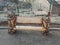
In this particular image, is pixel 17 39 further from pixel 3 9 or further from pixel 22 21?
pixel 3 9

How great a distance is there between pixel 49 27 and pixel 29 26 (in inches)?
9.2

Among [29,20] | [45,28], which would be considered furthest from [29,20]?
[45,28]

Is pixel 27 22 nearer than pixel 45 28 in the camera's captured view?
No

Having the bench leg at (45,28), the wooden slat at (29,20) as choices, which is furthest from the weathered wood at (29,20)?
the bench leg at (45,28)

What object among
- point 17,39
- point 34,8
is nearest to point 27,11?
point 34,8

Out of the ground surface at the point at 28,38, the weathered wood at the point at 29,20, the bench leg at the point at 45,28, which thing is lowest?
the ground surface at the point at 28,38

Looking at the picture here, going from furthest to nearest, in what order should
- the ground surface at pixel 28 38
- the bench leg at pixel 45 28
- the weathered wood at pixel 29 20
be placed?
the weathered wood at pixel 29 20
the bench leg at pixel 45 28
the ground surface at pixel 28 38

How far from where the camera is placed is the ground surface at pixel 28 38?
1.55 meters

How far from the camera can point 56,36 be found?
1.71 m

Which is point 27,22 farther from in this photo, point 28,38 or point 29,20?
point 28,38

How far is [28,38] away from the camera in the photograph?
1.64 meters

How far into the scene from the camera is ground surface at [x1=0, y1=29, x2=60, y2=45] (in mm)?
1551

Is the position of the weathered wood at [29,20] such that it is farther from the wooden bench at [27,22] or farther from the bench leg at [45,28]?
the bench leg at [45,28]

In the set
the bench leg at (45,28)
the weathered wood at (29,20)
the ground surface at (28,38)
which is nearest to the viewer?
the ground surface at (28,38)
